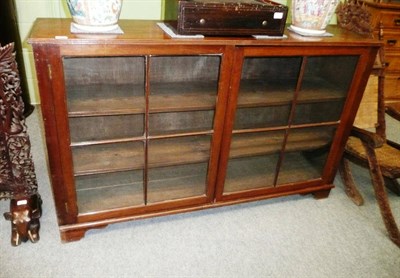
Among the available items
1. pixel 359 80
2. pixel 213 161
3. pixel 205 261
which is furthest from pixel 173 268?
pixel 359 80

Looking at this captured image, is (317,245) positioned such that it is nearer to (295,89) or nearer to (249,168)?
(249,168)

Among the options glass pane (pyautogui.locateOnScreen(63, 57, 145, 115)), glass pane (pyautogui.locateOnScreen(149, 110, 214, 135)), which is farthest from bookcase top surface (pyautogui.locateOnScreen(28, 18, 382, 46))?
glass pane (pyautogui.locateOnScreen(149, 110, 214, 135))

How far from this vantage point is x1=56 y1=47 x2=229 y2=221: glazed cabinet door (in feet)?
4.70

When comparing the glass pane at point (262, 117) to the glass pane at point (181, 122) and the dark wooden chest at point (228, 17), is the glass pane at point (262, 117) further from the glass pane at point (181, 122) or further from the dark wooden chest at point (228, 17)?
the dark wooden chest at point (228, 17)

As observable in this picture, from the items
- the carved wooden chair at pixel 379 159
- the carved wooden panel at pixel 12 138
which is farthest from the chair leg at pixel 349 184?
the carved wooden panel at pixel 12 138

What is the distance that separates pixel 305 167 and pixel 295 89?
0.56m

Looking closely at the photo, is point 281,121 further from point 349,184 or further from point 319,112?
point 349,184

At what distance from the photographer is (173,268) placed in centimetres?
151

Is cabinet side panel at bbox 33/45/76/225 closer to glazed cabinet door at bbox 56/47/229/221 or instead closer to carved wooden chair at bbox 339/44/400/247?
glazed cabinet door at bbox 56/47/229/221

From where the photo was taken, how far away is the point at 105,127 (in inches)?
61.0

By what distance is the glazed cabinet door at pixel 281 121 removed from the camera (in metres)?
1.66

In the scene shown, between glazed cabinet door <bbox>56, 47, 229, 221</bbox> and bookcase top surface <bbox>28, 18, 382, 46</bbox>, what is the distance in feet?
0.31

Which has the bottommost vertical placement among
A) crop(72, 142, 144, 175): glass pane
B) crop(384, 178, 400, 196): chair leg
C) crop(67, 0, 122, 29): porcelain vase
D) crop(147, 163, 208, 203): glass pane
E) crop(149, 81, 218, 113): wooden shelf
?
crop(384, 178, 400, 196): chair leg

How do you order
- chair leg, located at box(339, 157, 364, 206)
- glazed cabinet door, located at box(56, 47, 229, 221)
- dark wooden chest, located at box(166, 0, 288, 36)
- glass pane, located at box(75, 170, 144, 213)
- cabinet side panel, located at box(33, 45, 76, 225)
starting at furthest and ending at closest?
chair leg, located at box(339, 157, 364, 206)
glass pane, located at box(75, 170, 144, 213)
glazed cabinet door, located at box(56, 47, 229, 221)
dark wooden chest, located at box(166, 0, 288, 36)
cabinet side panel, located at box(33, 45, 76, 225)
